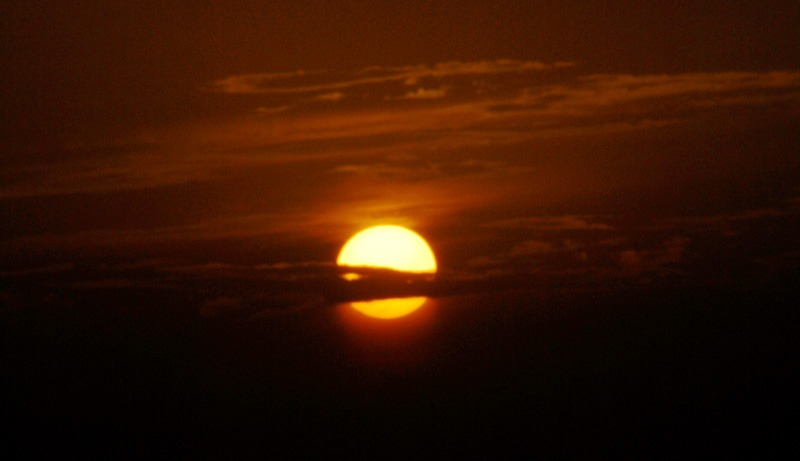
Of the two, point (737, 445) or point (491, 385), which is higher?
point (491, 385)

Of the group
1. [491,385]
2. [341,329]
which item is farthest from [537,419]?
[341,329]

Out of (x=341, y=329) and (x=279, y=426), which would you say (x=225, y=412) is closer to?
(x=279, y=426)

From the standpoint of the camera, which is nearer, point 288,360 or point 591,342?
point 288,360

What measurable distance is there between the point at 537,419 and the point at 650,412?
10.5 feet

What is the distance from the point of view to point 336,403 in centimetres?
→ 3130

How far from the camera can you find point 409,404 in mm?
31656

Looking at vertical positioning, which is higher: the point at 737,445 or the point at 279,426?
the point at 279,426

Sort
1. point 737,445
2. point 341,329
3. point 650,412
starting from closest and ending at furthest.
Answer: point 737,445, point 650,412, point 341,329

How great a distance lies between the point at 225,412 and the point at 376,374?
4.54 meters

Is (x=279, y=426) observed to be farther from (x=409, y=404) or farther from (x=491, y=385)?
(x=491, y=385)

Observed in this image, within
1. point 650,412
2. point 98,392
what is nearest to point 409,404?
point 650,412

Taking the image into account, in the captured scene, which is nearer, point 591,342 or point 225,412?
point 225,412

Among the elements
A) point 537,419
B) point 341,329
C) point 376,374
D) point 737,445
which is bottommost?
point 737,445

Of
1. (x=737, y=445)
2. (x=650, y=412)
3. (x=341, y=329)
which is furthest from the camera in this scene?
(x=341, y=329)
